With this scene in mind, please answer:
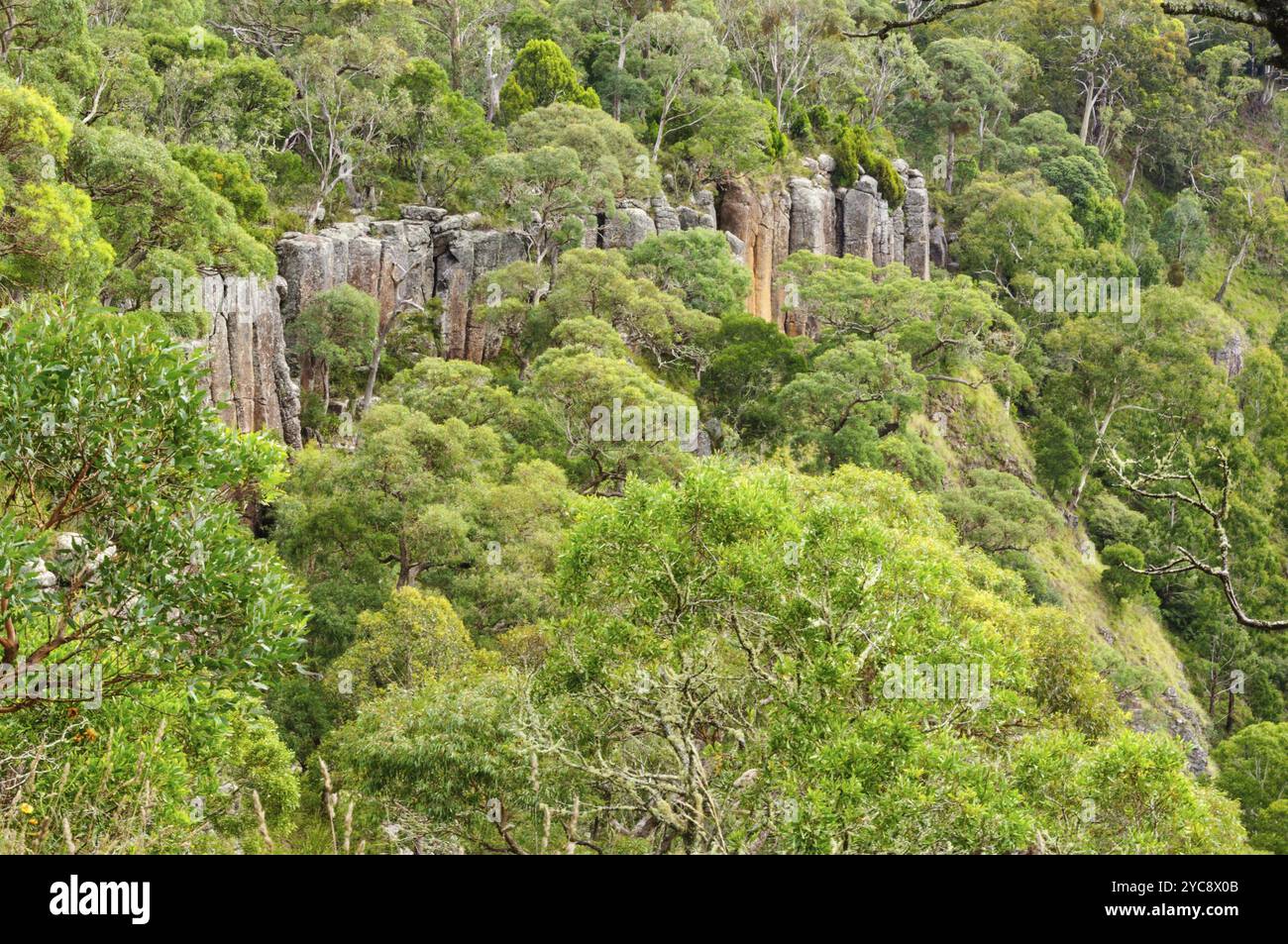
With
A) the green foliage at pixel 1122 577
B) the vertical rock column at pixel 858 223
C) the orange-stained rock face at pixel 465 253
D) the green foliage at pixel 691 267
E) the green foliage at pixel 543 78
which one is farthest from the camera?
the vertical rock column at pixel 858 223

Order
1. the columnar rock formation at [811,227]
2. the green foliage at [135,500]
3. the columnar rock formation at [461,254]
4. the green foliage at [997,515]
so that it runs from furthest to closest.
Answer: the columnar rock formation at [811,227] < the green foliage at [997,515] < the columnar rock formation at [461,254] < the green foliage at [135,500]

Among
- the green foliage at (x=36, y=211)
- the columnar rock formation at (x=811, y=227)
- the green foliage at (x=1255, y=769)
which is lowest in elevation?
the green foliage at (x=1255, y=769)

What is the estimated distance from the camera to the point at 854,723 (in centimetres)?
934

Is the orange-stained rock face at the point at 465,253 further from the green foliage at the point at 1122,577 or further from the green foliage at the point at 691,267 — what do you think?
the green foliage at the point at 1122,577

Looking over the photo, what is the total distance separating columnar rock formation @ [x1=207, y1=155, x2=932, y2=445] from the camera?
28.0 meters

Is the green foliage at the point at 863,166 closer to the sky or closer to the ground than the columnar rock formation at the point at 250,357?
closer to the sky

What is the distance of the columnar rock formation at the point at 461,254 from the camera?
2803 centimetres

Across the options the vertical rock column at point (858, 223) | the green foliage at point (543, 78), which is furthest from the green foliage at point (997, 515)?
the green foliage at point (543, 78)

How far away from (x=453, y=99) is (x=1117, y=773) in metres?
34.3

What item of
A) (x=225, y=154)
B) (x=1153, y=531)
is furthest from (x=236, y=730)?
(x=1153, y=531)

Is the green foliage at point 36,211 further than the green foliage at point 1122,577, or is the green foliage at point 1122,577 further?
the green foliage at point 1122,577

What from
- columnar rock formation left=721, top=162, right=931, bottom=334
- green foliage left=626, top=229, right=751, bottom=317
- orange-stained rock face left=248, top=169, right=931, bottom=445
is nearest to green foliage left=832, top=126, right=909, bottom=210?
columnar rock formation left=721, top=162, right=931, bottom=334

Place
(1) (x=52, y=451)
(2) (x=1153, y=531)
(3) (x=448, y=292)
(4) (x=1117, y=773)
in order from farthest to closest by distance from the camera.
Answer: (2) (x=1153, y=531), (3) (x=448, y=292), (4) (x=1117, y=773), (1) (x=52, y=451)
